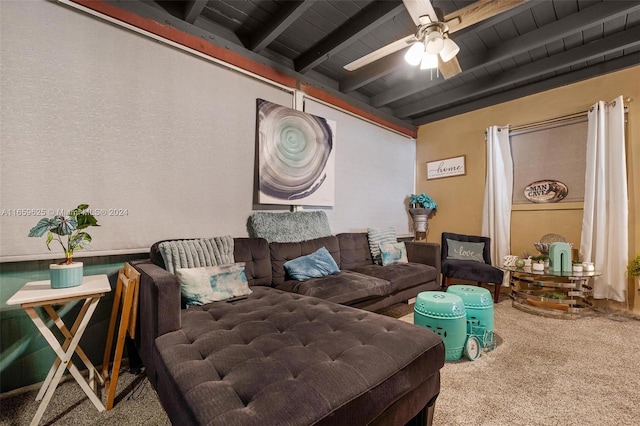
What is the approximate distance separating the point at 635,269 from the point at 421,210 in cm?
231

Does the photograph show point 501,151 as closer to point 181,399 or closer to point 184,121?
point 184,121

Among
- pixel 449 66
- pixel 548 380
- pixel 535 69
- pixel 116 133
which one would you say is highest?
pixel 535 69

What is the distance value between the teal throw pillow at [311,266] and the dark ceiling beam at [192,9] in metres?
2.17

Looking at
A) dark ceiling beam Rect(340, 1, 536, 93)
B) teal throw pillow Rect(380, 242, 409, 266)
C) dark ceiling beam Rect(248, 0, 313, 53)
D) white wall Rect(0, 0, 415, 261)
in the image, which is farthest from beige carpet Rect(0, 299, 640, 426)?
dark ceiling beam Rect(248, 0, 313, 53)

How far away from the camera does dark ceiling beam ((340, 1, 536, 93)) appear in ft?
7.41

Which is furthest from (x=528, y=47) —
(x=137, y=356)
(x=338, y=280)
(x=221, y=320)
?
(x=137, y=356)

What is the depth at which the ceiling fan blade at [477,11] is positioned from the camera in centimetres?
173

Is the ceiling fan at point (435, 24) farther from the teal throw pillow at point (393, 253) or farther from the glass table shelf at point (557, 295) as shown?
the glass table shelf at point (557, 295)

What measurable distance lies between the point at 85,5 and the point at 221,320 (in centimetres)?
224

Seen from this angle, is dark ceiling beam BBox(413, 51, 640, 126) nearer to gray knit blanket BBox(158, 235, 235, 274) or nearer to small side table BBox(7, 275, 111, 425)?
gray knit blanket BBox(158, 235, 235, 274)

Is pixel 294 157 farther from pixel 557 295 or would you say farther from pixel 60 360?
pixel 557 295

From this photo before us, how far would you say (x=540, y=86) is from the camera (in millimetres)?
3586

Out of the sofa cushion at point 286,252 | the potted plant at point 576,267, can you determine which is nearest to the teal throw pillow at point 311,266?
the sofa cushion at point 286,252

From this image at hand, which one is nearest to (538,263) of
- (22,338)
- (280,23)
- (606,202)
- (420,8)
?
(606,202)
